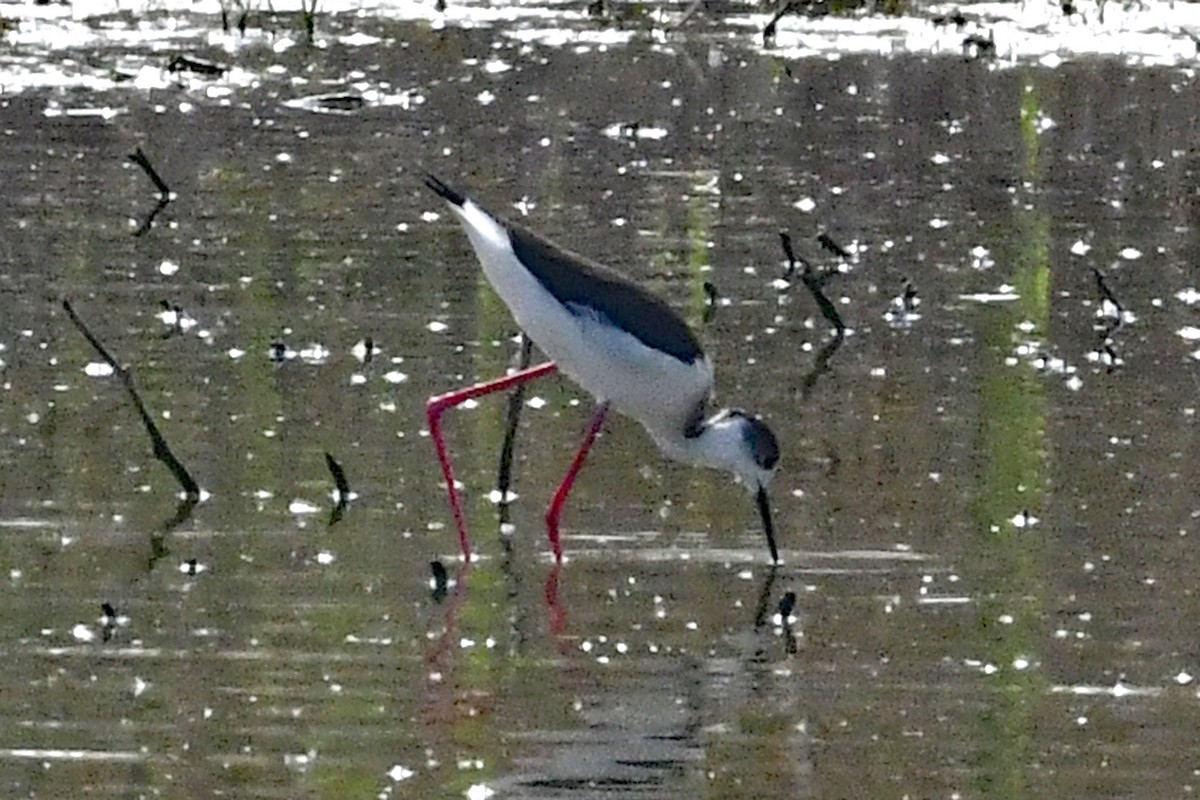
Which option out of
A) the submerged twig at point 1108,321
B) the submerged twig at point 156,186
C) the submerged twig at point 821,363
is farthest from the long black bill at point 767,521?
the submerged twig at point 156,186

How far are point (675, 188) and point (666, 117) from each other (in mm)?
2227

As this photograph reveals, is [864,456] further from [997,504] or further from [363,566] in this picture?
[363,566]

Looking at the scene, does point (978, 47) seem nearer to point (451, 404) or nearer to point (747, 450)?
point (451, 404)

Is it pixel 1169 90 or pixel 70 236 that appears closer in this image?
pixel 70 236

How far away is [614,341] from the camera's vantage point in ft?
26.7

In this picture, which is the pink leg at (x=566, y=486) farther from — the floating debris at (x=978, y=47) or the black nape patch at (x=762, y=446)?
the floating debris at (x=978, y=47)

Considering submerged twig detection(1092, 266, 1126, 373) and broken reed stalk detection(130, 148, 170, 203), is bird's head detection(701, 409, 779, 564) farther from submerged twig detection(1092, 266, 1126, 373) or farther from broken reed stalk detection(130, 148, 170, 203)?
broken reed stalk detection(130, 148, 170, 203)

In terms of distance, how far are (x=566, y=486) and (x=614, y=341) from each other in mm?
374

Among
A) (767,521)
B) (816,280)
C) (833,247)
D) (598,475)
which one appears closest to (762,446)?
(767,521)

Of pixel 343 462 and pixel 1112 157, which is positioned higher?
pixel 343 462

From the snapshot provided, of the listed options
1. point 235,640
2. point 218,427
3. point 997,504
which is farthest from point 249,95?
point 235,640

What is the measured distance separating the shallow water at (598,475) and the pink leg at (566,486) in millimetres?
57

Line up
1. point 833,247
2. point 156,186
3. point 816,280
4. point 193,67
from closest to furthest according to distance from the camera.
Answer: point 816,280
point 833,247
point 156,186
point 193,67

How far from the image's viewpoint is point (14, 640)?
22.0 ft
